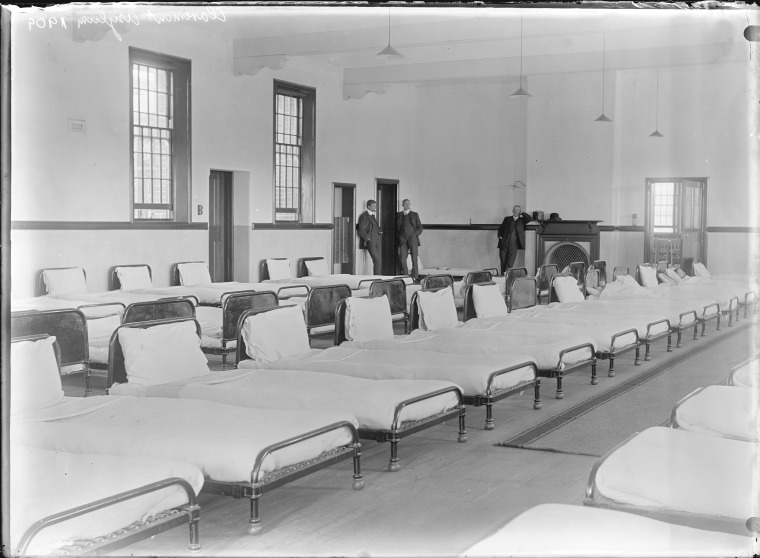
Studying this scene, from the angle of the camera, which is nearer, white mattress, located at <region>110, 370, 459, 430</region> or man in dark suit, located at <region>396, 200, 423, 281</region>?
white mattress, located at <region>110, 370, 459, 430</region>

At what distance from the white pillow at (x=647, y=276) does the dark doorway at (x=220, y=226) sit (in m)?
6.27

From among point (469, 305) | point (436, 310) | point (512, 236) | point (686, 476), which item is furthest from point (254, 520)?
point (512, 236)

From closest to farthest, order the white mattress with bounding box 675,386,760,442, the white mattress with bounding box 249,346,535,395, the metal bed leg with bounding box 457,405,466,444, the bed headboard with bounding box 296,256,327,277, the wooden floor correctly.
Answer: the wooden floor, the white mattress with bounding box 675,386,760,442, the metal bed leg with bounding box 457,405,466,444, the white mattress with bounding box 249,346,535,395, the bed headboard with bounding box 296,256,327,277

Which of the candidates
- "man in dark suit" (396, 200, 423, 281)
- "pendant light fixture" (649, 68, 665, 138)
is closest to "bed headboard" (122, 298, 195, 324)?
"man in dark suit" (396, 200, 423, 281)

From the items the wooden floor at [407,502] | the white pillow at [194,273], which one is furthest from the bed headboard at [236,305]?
the white pillow at [194,273]

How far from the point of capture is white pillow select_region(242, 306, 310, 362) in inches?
236

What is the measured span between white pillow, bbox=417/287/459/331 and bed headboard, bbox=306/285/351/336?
0.71 meters

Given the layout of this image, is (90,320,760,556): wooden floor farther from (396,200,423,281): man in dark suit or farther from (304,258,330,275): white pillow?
A: (396,200,423,281): man in dark suit

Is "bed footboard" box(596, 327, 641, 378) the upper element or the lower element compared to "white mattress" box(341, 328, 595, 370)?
lower

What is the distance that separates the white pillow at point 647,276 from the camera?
12.6m

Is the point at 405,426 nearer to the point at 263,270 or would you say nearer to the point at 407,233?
the point at 263,270

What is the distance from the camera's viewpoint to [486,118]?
18.1 meters

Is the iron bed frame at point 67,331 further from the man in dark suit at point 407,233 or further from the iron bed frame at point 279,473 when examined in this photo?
the man in dark suit at point 407,233

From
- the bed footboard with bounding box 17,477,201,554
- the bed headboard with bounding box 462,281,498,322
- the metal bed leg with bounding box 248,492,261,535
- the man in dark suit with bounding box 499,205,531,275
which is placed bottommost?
the metal bed leg with bounding box 248,492,261,535
